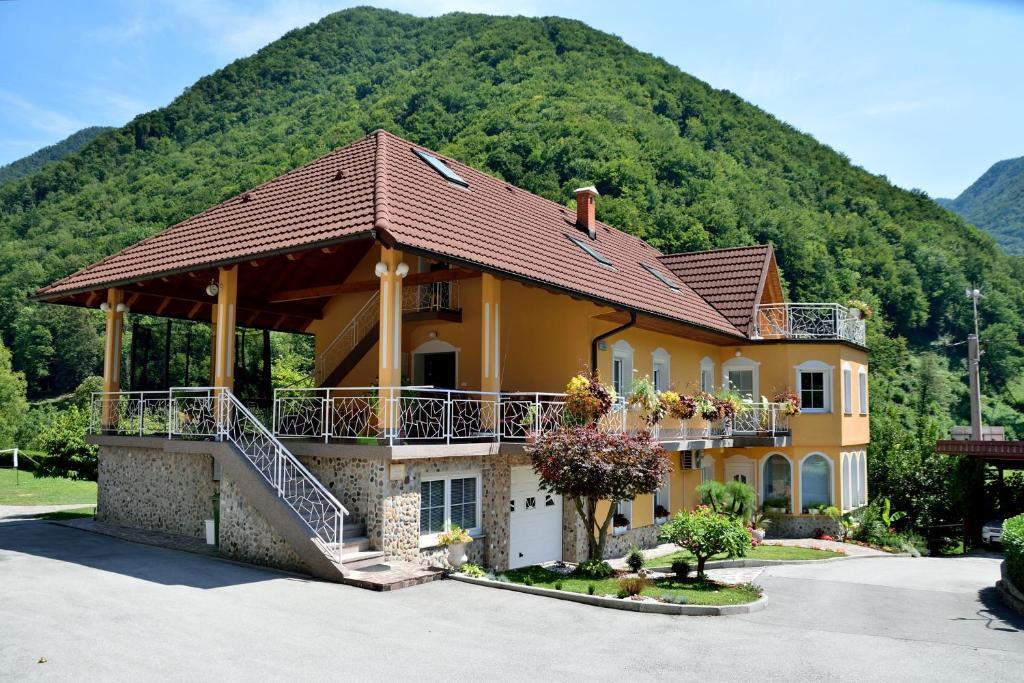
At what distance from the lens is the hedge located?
45.3ft

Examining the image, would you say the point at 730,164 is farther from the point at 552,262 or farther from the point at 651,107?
the point at 552,262

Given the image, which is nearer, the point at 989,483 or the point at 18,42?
the point at 18,42

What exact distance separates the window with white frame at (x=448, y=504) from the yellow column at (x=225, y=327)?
182 inches

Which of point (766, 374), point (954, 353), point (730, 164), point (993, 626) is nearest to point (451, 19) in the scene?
point (730, 164)

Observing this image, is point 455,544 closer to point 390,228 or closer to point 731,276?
point 390,228

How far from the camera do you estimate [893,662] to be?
9.35 m

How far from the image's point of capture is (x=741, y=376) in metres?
25.3

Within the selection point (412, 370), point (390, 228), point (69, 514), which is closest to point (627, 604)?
point (390, 228)

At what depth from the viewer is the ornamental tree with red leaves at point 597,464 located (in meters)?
13.8

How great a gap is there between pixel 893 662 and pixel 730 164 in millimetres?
61107

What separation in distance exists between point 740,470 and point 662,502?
14.6 feet

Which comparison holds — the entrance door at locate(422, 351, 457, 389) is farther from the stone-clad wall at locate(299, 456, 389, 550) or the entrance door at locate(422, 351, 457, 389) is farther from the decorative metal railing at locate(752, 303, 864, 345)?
the decorative metal railing at locate(752, 303, 864, 345)

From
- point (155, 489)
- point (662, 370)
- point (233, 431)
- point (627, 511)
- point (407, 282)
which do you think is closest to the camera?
point (233, 431)

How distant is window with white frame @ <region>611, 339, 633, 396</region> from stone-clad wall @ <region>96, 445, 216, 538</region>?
9050 millimetres
